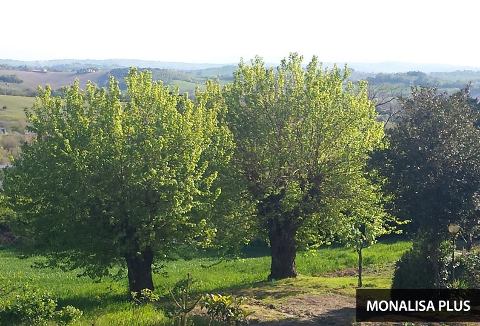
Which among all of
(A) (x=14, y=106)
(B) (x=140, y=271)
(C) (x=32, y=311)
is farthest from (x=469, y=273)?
(A) (x=14, y=106)

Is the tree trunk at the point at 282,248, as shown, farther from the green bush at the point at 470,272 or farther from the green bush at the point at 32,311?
the green bush at the point at 32,311

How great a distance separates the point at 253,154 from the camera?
22.3 metres

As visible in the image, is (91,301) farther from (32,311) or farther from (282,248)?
(282,248)

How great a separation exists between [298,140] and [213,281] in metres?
8.72

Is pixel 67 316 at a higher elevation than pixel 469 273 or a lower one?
lower

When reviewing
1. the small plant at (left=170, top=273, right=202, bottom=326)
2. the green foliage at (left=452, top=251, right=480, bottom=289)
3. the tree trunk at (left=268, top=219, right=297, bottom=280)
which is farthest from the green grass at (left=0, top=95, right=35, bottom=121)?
the green foliage at (left=452, top=251, right=480, bottom=289)

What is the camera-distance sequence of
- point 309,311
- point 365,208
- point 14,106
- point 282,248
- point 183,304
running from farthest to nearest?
point 14,106 < point 282,248 < point 365,208 < point 309,311 < point 183,304

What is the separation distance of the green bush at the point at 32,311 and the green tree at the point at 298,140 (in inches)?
357

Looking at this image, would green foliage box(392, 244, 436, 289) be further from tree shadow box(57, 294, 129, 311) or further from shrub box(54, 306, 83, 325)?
shrub box(54, 306, 83, 325)

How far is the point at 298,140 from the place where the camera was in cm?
2177

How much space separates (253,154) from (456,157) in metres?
8.16

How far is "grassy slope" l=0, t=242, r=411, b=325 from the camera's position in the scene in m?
17.8

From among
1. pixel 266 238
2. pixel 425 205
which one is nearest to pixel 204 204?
pixel 266 238

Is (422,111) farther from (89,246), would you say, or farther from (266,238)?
(89,246)
